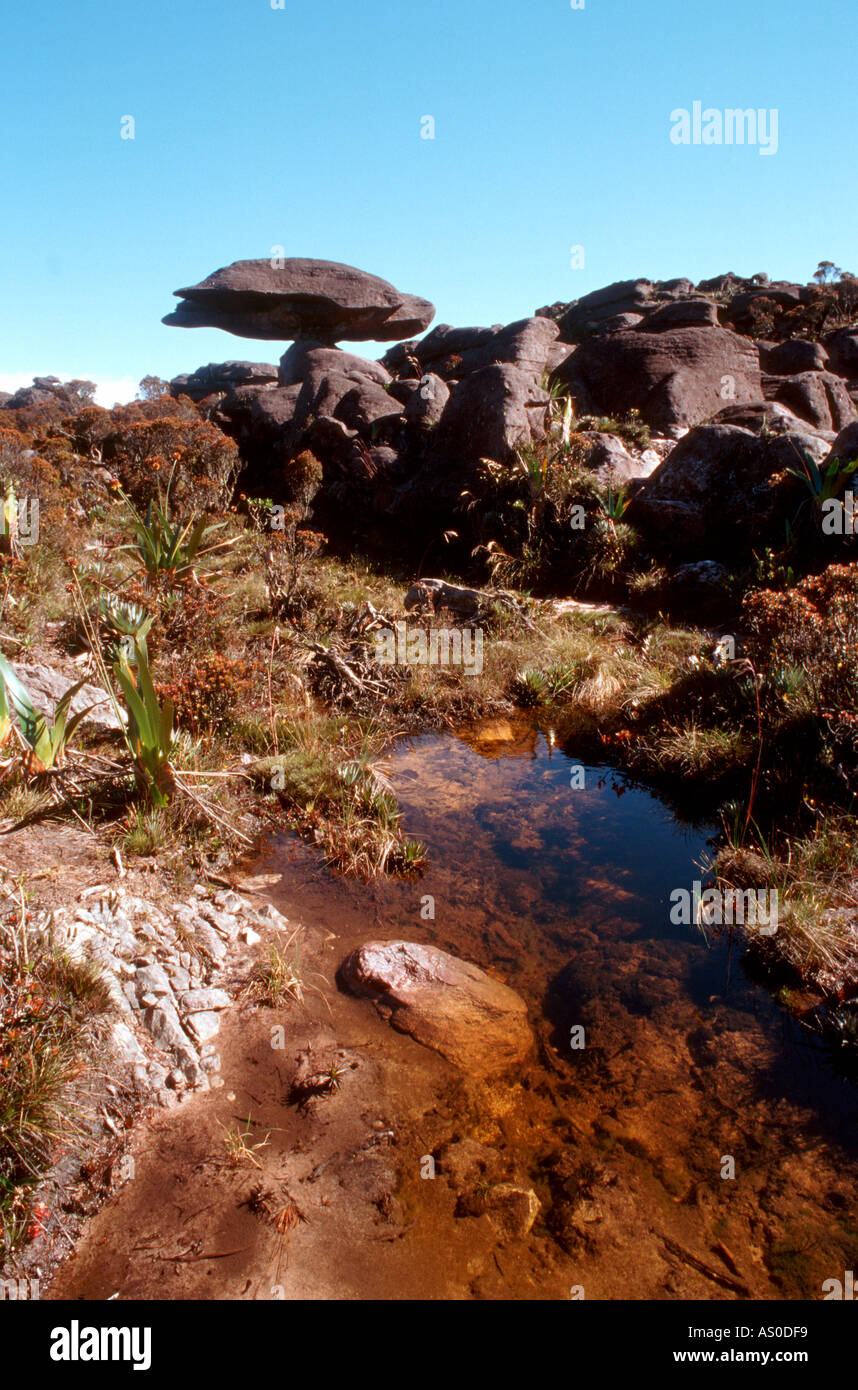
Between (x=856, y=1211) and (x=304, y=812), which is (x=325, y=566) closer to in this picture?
(x=304, y=812)

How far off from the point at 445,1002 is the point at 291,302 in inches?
1211

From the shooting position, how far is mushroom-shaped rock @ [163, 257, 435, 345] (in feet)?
93.4

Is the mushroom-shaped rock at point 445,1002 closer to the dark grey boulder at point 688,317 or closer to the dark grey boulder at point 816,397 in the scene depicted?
the dark grey boulder at point 816,397

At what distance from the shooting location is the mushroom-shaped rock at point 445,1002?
394cm

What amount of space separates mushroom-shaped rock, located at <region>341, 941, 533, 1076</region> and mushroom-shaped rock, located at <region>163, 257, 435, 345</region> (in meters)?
29.4

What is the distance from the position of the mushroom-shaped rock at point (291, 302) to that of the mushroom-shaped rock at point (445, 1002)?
29378mm

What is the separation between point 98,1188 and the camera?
308 cm

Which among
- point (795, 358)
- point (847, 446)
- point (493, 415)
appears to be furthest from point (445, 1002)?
point (795, 358)

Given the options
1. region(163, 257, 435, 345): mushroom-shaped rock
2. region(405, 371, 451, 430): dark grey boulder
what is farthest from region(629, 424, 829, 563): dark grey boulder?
region(163, 257, 435, 345): mushroom-shaped rock

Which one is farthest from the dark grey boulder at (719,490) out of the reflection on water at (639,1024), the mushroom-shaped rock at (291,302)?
the mushroom-shaped rock at (291,302)

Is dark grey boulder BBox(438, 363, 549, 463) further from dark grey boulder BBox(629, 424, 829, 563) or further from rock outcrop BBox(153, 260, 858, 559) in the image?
dark grey boulder BBox(629, 424, 829, 563)

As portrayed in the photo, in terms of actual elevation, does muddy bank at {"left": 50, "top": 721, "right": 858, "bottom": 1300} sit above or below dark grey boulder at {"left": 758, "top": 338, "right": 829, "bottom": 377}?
below

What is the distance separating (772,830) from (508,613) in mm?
5488

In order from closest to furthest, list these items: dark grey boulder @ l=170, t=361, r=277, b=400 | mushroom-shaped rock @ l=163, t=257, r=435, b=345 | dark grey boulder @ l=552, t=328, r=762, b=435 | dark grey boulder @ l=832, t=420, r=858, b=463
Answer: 1. dark grey boulder @ l=832, t=420, r=858, b=463
2. dark grey boulder @ l=552, t=328, r=762, b=435
3. mushroom-shaped rock @ l=163, t=257, r=435, b=345
4. dark grey boulder @ l=170, t=361, r=277, b=400
